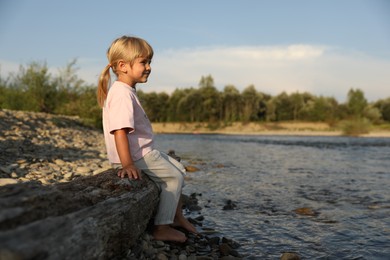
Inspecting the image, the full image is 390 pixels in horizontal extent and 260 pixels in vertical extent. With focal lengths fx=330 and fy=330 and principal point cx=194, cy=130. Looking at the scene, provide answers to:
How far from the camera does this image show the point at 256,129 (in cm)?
5509

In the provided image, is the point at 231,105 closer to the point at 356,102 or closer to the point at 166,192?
the point at 356,102

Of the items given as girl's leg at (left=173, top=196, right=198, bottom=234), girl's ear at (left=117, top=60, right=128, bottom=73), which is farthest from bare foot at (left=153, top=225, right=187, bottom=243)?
girl's ear at (left=117, top=60, right=128, bottom=73)

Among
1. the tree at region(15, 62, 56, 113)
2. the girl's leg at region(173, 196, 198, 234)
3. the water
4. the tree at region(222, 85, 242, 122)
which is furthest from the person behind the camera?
the tree at region(222, 85, 242, 122)

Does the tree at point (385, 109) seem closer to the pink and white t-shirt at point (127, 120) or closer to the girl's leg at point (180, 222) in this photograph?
the girl's leg at point (180, 222)

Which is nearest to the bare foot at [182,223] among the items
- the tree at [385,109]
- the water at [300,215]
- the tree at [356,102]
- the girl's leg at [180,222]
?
the girl's leg at [180,222]

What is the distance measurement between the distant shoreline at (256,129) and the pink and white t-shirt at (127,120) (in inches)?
1924


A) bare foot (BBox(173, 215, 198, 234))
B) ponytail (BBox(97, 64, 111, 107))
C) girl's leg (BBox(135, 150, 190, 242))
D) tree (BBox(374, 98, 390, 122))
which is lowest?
bare foot (BBox(173, 215, 198, 234))

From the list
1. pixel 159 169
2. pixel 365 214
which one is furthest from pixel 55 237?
pixel 365 214

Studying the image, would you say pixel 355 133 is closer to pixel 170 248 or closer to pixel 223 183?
pixel 223 183

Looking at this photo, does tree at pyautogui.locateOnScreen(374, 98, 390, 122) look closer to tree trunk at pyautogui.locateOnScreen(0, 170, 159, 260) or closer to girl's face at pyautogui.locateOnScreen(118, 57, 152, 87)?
girl's face at pyautogui.locateOnScreen(118, 57, 152, 87)

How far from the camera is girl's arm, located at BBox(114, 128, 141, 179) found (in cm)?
298

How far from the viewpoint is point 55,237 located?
5.46ft

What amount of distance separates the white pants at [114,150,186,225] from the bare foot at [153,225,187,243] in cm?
7

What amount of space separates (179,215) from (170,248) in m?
0.54
